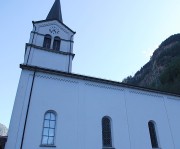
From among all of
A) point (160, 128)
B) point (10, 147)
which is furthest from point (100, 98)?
point (10, 147)

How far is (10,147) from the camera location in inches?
413

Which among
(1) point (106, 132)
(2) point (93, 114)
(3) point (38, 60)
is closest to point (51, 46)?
(3) point (38, 60)

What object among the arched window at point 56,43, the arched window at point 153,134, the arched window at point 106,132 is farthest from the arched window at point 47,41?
the arched window at point 153,134

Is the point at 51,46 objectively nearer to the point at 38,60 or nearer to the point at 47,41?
the point at 47,41

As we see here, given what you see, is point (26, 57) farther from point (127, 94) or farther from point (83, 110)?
point (127, 94)

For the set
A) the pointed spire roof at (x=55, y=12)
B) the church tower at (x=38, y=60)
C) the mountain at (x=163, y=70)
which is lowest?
the church tower at (x=38, y=60)

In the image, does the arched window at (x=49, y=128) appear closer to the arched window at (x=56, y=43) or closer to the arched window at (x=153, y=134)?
the arched window at (x=56, y=43)

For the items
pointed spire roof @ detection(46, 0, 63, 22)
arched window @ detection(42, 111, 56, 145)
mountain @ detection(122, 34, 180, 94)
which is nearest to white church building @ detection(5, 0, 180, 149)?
arched window @ detection(42, 111, 56, 145)

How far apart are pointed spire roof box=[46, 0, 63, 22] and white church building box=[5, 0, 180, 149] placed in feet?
9.65

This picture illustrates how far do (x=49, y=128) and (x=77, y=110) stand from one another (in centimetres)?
222

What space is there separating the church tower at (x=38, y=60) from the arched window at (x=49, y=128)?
1.70ft

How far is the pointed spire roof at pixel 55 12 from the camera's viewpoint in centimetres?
2022

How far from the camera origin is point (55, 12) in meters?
21.3

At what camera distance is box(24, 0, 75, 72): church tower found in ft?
53.1
